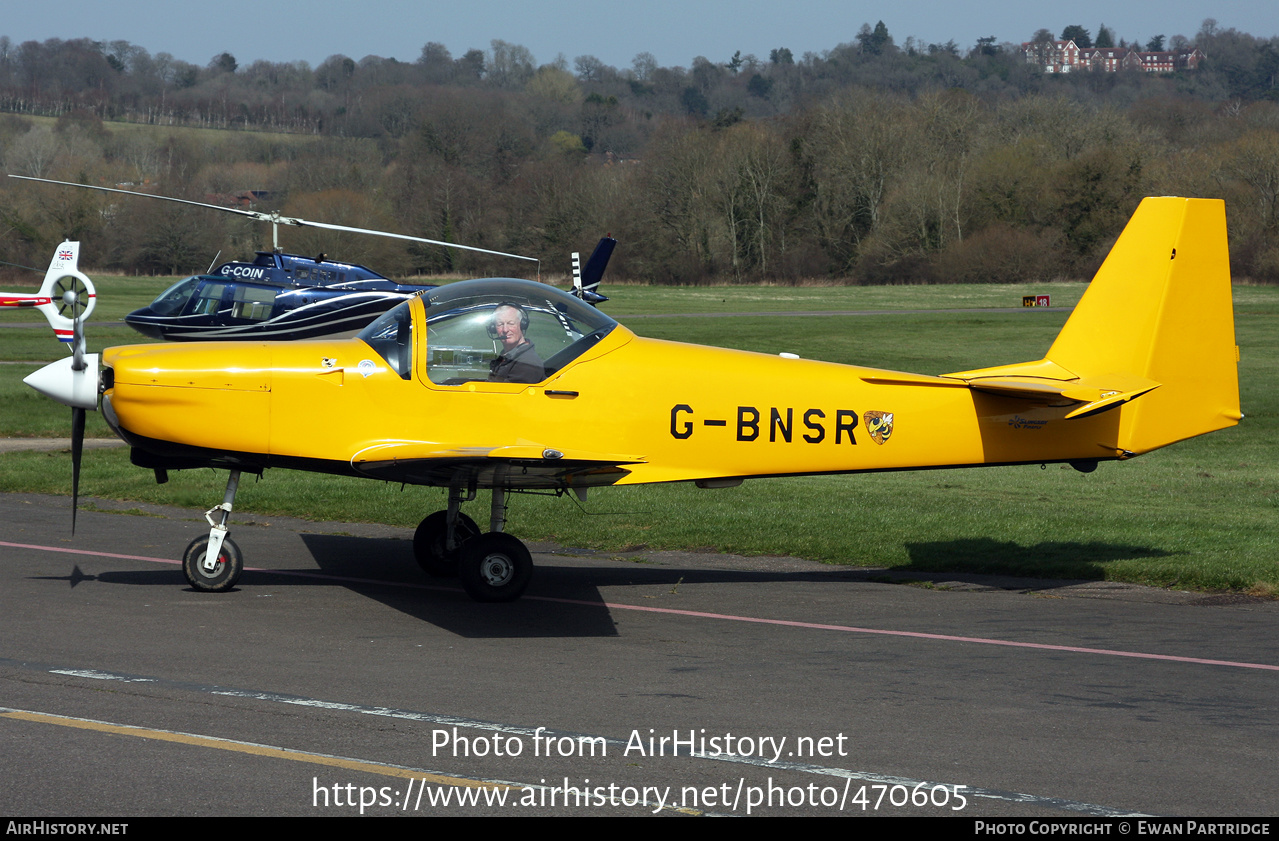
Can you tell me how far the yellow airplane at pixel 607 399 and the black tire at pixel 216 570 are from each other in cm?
2

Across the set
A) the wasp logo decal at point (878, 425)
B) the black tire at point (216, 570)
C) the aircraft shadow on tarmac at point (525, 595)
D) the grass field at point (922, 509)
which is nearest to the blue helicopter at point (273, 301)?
the grass field at point (922, 509)

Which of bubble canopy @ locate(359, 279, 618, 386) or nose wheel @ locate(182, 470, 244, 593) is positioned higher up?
bubble canopy @ locate(359, 279, 618, 386)

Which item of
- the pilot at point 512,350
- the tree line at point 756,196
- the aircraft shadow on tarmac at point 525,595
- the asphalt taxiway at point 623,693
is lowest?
the aircraft shadow on tarmac at point 525,595

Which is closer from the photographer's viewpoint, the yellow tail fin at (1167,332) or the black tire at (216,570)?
the black tire at (216,570)

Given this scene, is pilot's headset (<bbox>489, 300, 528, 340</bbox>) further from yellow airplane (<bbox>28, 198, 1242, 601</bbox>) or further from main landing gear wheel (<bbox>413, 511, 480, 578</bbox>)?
main landing gear wheel (<bbox>413, 511, 480, 578</bbox>)

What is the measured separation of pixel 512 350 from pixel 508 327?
178mm

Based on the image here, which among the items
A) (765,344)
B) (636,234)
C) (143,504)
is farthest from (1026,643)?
(636,234)

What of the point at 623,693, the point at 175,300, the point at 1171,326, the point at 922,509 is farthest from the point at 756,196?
the point at 623,693

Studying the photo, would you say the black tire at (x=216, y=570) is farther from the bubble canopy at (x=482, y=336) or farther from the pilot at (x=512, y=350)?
the pilot at (x=512, y=350)

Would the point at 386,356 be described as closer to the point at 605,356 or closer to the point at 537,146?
the point at 605,356

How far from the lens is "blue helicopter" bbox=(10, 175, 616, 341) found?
26.8m

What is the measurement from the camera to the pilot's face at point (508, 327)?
928 cm

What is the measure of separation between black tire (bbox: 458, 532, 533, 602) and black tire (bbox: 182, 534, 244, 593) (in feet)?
6.09

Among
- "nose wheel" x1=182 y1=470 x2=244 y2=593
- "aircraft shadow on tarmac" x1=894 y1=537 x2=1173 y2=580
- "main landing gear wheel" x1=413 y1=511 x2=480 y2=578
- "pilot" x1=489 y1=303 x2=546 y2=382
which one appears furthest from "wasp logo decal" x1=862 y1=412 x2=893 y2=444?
"nose wheel" x1=182 y1=470 x2=244 y2=593
